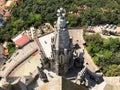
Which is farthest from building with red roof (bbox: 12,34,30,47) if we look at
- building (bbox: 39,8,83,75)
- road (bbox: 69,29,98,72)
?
building (bbox: 39,8,83,75)

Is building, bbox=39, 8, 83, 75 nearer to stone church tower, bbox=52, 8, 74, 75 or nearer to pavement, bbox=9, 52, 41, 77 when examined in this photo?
stone church tower, bbox=52, 8, 74, 75

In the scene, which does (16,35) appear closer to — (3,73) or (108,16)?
(3,73)

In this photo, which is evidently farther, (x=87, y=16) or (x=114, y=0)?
(x=114, y=0)

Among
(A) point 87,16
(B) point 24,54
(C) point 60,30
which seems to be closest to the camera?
(C) point 60,30

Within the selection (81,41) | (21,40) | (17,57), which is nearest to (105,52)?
(81,41)

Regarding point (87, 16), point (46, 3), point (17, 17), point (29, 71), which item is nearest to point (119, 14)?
point (87, 16)

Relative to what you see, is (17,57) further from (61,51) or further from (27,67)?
(61,51)
